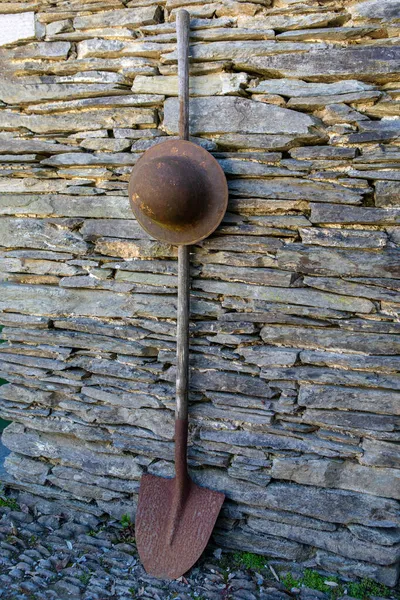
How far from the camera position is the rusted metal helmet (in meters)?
2.56

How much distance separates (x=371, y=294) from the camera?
2.60m

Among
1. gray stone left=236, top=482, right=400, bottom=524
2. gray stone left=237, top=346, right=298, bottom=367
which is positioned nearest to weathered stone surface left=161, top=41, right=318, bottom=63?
gray stone left=237, top=346, right=298, bottom=367

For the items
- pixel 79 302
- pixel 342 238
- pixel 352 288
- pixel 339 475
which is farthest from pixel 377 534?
pixel 79 302

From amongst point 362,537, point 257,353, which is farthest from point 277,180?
point 362,537

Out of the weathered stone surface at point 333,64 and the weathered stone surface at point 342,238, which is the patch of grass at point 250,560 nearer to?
the weathered stone surface at point 342,238

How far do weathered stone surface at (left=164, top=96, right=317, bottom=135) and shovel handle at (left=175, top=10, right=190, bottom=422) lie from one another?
0.27 ft

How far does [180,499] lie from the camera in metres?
2.91

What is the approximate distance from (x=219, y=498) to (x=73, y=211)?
1724 mm

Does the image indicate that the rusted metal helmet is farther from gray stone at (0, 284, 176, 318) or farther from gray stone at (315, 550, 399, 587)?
gray stone at (315, 550, 399, 587)

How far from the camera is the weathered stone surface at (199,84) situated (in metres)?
2.66

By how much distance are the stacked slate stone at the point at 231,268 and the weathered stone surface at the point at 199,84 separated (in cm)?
1

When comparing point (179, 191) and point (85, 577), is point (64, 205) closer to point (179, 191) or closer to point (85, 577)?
point (179, 191)

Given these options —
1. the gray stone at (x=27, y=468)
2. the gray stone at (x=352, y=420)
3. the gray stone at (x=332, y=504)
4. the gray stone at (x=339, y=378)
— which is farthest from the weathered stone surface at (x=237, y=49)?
the gray stone at (x=27, y=468)

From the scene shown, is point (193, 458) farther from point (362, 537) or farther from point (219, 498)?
point (362, 537)
